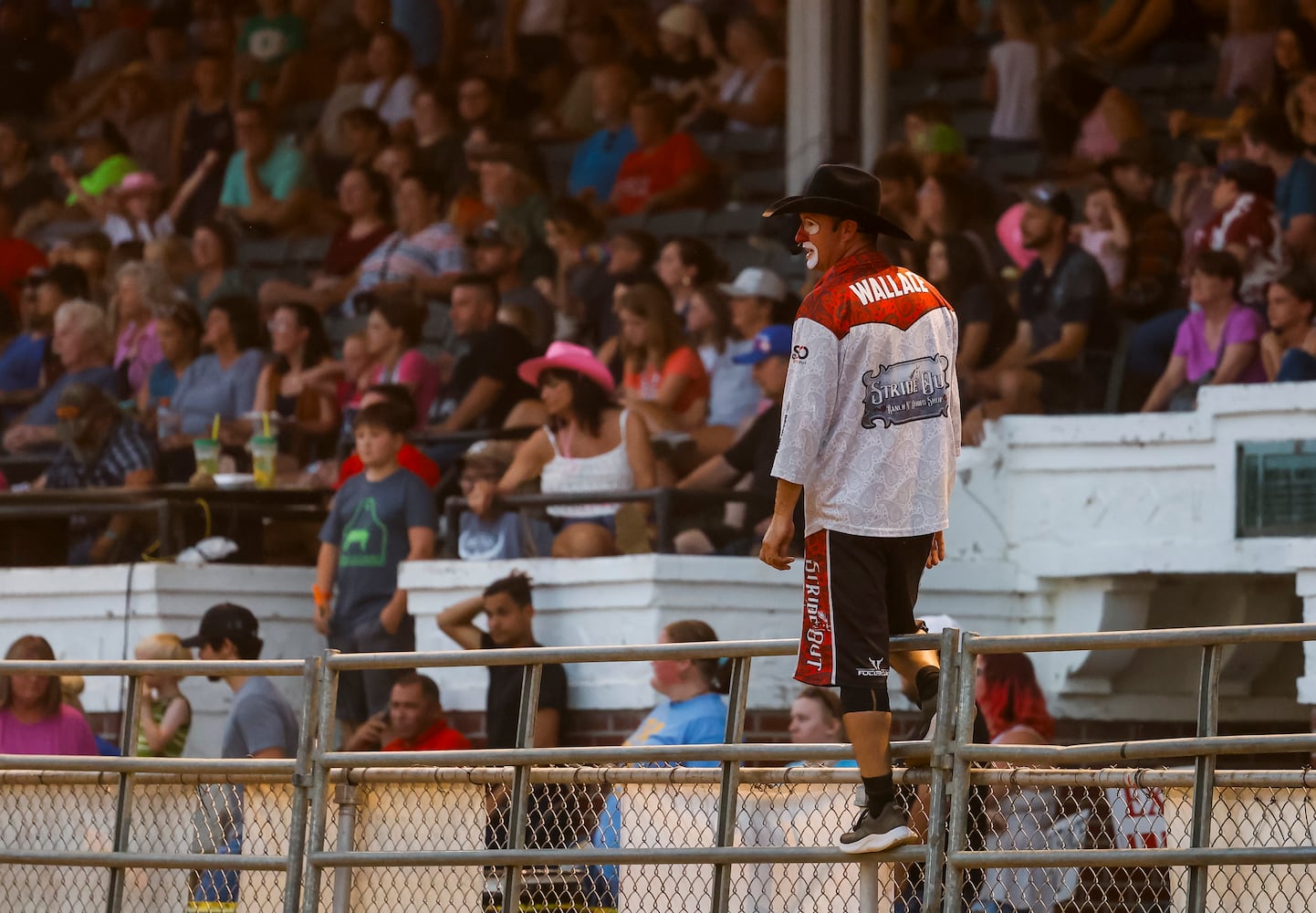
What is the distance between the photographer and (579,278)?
12.7 metres

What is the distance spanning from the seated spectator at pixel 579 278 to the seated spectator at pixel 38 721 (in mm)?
3601

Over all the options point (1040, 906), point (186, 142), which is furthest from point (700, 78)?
point (1040, 906)

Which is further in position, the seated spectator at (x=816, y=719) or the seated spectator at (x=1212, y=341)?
the seated spectator at (x=1212, y=341)

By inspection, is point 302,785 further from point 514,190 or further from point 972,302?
point 514,190

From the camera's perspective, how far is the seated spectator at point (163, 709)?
10.2 m

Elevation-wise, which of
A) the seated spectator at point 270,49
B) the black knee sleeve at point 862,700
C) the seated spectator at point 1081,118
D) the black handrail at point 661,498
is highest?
the seated spectator at point 270,49

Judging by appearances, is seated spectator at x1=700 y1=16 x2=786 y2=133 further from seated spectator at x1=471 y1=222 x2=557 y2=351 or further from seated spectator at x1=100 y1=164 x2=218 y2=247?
seated spectator at x1=100 y1=164 x2=218 y2=247

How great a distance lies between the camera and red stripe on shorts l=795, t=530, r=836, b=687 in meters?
6.19

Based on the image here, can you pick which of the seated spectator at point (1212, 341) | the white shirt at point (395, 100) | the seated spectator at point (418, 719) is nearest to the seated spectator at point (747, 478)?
the seated spectator at point (418, 719)

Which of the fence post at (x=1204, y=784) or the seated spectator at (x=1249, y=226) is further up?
the seated spectator at (x=1249, y=226)

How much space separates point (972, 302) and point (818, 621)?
478 cm

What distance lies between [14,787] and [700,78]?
8.07 metres

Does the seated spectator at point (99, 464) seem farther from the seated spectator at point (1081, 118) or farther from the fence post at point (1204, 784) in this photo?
the fence post at point (1204, 784)

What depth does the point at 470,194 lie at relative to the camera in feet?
45.8
